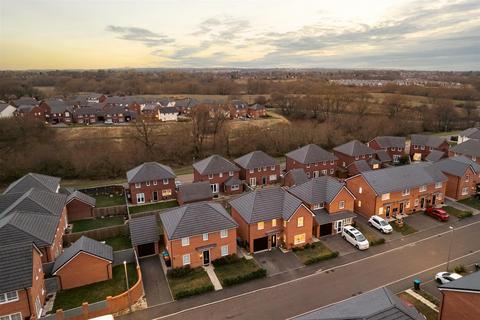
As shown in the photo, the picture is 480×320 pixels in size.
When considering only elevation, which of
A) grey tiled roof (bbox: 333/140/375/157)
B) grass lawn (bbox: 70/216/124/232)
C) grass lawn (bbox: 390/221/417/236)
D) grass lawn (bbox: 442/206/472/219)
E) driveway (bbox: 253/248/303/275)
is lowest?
grass lawn (bbox: 70/216/124/232)

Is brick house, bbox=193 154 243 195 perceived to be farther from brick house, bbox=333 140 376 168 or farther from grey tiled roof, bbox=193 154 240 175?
brick house, bbox=333 140 376 168

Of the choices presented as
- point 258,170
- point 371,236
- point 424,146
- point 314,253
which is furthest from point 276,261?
point 424,146

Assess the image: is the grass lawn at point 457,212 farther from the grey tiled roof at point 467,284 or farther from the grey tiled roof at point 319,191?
the grey tiled roof at point 467,284

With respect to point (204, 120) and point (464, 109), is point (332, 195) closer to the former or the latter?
point (204, 120)

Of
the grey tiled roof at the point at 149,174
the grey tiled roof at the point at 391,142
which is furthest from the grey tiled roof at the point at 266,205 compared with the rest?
the grey tiled roof at the point at 391,142

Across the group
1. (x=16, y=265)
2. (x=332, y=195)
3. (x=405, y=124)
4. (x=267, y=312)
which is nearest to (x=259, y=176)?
(x=332, y=195)

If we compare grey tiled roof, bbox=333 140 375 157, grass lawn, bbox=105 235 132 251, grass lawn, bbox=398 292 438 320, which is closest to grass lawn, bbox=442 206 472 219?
grey tiled roof, bbox=333 140 375 157
